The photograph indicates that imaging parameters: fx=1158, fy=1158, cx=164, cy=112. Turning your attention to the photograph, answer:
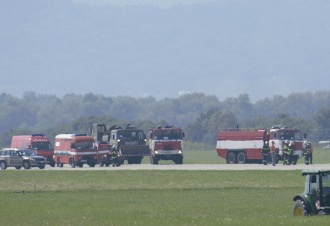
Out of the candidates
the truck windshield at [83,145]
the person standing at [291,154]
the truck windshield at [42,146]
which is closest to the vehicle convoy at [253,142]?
the person standing at [291,154]

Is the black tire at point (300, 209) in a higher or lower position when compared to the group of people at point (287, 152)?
lower

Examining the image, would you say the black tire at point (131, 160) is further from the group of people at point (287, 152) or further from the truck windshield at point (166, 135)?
the group of people at point (287, 152)

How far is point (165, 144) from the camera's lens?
3629 inches

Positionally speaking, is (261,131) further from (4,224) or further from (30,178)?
(4,224)

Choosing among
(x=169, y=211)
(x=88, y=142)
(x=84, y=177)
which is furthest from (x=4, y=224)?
(x=88, y=142)

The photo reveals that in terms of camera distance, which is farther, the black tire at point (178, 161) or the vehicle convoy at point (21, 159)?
the black tire at point (178, 161)

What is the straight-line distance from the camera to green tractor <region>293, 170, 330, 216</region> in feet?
116

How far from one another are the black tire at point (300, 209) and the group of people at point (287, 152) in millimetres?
45635

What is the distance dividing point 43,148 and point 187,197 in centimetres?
4632

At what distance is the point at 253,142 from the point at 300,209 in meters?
52.7

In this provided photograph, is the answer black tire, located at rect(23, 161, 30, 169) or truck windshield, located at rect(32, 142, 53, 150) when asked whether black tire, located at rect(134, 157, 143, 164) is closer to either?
truck windshield, located at rect(32, 142, 53, 150)

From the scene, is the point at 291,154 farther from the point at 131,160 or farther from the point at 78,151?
the point at 131,160

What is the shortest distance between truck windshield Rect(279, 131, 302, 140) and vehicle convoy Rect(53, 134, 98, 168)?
1441cm

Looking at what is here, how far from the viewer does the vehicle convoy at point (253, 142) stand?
286 feet
